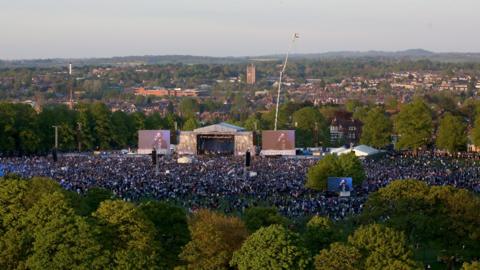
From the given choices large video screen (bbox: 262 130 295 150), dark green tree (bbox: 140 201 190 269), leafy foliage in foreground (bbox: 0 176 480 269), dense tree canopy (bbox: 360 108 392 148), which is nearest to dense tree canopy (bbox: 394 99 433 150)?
dense tree canopy (bbox: 360 108 392 148)

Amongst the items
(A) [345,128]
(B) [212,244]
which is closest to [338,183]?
(B) [212,244]

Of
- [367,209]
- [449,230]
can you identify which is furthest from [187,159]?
[449,230]

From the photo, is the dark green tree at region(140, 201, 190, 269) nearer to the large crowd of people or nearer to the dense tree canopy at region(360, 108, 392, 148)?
the large crowd of people

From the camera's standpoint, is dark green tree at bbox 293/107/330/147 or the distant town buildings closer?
dark green tree at bbox 293/107/330/147

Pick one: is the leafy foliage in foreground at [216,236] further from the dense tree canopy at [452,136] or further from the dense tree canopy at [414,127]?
the dense tree canopy at [414,127]

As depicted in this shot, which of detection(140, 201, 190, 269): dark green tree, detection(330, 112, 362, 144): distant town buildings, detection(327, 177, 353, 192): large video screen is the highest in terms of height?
detection(140, 201, 190, 269): dark green tree

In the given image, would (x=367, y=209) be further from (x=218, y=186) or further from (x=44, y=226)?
(x=218, y=186)
